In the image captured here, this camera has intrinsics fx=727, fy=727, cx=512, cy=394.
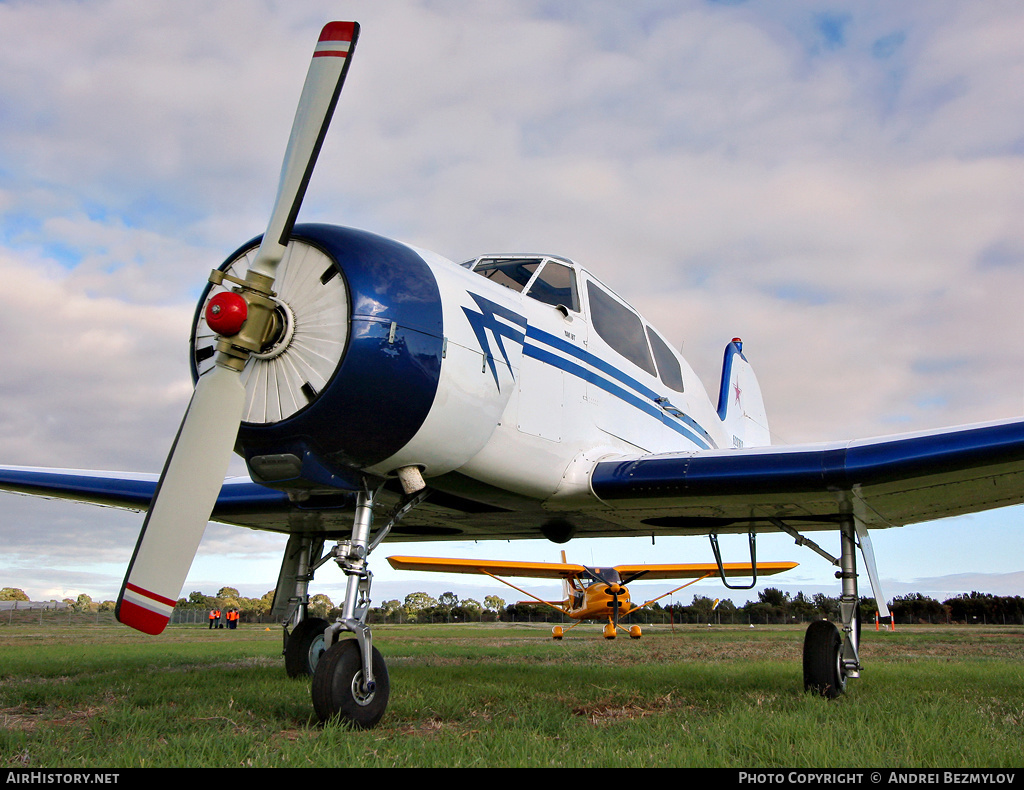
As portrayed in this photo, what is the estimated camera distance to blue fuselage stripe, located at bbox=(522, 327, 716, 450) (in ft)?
19.4

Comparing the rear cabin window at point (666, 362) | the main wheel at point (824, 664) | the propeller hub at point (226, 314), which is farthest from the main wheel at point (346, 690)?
the rear cabin window at point (666, 362)

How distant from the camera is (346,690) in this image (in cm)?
415

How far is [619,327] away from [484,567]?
17.8 metres

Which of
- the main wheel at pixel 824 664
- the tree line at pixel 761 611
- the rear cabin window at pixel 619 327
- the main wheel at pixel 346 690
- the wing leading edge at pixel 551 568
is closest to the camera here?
the main wheel at pixel 346 690

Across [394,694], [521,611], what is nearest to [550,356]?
[394,694]

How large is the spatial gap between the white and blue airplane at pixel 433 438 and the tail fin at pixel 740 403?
3.63 metres

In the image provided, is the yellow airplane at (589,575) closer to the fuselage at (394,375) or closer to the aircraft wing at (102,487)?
the aircraft wing at (102,487)

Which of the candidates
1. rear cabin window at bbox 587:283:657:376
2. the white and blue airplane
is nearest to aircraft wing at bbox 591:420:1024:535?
the white and blue airplane

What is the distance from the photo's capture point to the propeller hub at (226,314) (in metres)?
4.14

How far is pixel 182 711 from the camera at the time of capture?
16.0 feet

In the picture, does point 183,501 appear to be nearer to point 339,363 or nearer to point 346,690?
→ point 339,363

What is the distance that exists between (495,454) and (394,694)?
218 centimetres

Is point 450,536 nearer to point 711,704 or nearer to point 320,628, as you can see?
point 320,628

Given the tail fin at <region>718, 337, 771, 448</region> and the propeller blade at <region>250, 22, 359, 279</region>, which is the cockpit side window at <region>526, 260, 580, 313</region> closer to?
the propeller blade at <region>250, 22, 359, 279</region>
